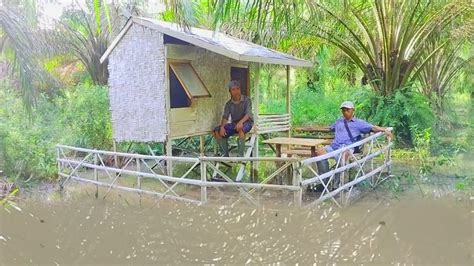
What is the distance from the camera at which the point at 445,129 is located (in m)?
9.77

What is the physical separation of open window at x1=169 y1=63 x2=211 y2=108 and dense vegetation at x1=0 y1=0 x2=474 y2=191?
2.56 ft

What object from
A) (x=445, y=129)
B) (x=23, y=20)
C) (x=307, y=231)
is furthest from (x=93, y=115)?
(x=445, y=129)

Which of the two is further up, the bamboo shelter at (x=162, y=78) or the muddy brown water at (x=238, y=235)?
the bamboo shelter at (x=162, y=78)

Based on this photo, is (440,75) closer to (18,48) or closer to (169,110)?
(169,110)

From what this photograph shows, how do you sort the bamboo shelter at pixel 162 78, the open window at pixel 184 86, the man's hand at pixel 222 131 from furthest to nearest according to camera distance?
the man's hand at pixel 222 131
the open window at pixel 184 86
the bamboo shelter at pixel 162 78

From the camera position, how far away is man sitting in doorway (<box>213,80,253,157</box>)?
21.2 ft

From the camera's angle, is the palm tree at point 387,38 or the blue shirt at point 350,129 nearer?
the blue shirt at point 350,129

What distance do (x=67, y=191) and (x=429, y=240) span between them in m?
4.42

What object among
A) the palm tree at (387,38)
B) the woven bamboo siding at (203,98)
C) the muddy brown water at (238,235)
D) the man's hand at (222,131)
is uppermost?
the palm tree at (387,38)

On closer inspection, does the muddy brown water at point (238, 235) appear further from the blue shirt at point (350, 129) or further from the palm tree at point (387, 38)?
the palm tree at point (387, 38)

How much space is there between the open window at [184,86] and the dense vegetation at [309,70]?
2.56 feet

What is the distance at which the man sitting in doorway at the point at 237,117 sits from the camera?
6.45 metres

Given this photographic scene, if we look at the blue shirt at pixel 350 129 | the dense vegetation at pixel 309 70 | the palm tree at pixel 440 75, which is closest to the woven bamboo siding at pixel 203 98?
the dense vegetation at pixel 309 70

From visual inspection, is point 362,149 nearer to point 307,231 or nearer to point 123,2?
point 307,231
